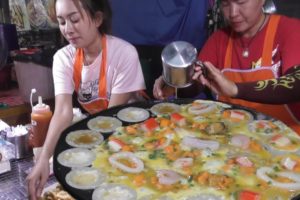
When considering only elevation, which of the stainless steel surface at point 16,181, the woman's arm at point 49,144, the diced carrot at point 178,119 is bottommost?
the stainless steel surface at point 16,181

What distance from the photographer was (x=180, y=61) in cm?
164

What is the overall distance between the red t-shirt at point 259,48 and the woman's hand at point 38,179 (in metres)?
1.23

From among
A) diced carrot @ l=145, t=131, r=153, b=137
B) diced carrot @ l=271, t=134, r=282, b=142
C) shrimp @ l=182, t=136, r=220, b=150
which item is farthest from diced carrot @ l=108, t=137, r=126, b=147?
diced carrot @ l=271, t=134, r=282, b=142

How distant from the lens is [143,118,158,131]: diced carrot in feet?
5.57

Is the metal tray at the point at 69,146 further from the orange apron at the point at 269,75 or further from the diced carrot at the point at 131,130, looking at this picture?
the orange apron at the point at 269,75

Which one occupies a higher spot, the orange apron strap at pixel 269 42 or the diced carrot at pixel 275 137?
the orange apron strap at pixel 269 42

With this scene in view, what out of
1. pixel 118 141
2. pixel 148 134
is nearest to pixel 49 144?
pixel 118 141

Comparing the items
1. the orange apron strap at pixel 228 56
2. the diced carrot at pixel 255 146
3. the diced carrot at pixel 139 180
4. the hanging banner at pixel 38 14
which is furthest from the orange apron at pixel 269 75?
the hanging banner at pixel 38 14

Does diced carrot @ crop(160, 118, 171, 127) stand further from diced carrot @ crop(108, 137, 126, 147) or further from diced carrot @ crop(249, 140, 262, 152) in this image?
diced carrot @ crop(249, 140, 262, 152)

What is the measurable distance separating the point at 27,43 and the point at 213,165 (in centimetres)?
283

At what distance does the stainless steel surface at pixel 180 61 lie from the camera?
1643 mm

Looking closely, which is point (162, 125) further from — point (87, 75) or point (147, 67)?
point (147, 67)

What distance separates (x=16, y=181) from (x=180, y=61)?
933mm

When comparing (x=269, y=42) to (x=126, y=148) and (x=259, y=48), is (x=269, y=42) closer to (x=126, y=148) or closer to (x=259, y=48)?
(x=259, y=48)
